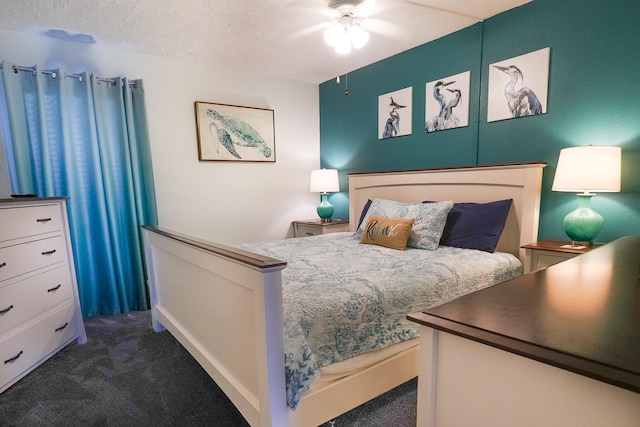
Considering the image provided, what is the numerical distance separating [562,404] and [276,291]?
780 mm

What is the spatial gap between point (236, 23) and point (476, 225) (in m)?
2.33

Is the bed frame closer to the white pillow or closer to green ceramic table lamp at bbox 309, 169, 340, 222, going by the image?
the white pillow

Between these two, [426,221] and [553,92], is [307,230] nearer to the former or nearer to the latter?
[426,221]

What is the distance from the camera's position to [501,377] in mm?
587

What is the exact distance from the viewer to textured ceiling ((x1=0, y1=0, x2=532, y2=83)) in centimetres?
217

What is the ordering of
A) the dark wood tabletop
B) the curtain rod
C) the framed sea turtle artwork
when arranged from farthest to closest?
the framed sea turtle artwork → the curtain rod → the dark wood tabletop

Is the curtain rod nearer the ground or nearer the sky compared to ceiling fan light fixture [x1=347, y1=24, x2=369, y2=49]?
nearer the ground

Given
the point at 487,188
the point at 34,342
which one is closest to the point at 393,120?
the point at 487,188

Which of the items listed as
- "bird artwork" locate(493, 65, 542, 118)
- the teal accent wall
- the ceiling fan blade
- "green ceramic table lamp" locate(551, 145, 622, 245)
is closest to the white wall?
the teal accent wall

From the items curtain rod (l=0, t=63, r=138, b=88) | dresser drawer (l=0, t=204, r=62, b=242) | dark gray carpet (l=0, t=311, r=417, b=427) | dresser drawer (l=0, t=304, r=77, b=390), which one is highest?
curtain rod (l=0, t=63, r=138, b=88)

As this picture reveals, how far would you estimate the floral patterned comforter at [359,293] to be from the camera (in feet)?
3.95

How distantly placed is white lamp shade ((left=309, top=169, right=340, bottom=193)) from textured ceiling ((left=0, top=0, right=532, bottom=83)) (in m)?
1.21

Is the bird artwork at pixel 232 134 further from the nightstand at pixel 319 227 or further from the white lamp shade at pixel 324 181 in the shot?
the nightstand at pixel 319 227

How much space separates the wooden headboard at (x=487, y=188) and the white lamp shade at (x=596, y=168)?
335 millimetres
